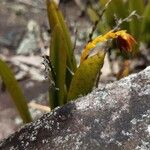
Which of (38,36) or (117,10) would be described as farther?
(38,36)

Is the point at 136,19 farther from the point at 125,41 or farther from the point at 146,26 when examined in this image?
the point at 125,41

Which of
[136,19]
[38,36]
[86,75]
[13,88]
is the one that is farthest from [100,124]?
[38,36]

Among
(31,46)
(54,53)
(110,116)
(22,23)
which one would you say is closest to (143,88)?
(110,116)

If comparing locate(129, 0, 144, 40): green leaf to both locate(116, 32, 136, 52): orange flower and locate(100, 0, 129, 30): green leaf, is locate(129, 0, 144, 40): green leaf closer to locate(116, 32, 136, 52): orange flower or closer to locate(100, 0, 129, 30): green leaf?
locate(100, 0, 129, 30): green leaf

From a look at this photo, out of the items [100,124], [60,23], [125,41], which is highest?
[60,23]

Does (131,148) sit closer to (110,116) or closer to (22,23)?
(110,116)

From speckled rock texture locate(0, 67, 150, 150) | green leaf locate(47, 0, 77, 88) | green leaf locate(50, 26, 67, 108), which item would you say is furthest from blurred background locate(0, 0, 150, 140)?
speckled rock texture locate(0, 67, 150, 150)
